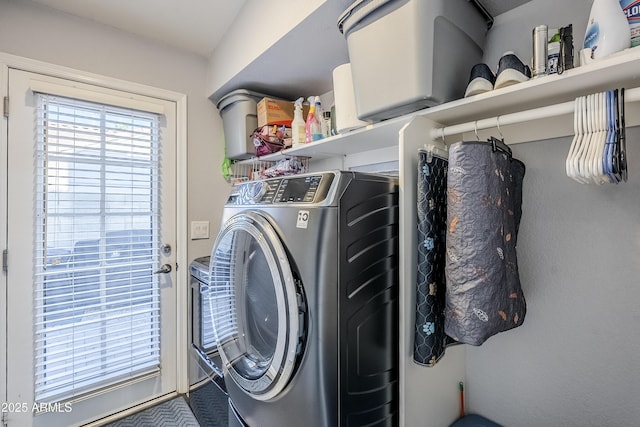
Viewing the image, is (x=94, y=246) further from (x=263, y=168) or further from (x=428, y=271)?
(x=428, y=271)

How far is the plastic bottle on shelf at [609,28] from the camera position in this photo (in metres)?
0.70

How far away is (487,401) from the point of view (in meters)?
1.22

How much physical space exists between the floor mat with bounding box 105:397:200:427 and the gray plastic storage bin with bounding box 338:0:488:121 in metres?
2.15

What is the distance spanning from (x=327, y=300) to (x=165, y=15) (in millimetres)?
1994

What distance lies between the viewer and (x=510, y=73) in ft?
2.86

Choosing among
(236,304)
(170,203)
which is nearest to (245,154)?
(170,203)

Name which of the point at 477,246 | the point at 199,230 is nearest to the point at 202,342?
the point at 199,230

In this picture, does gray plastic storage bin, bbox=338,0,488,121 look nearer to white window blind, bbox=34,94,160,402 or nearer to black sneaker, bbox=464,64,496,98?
black sneaker, bbox=464,64,496,98

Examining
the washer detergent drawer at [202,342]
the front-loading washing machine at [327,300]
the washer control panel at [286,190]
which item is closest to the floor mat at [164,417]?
the washer detergent drawer at [202,342]

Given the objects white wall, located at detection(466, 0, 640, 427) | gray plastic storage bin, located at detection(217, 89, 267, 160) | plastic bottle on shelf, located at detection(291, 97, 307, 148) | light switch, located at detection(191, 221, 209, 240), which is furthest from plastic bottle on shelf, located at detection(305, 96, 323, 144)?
light switch, located at detection(191, 221, 209, 240)

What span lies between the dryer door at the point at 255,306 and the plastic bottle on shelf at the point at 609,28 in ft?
3.31

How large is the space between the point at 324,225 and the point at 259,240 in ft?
0.96

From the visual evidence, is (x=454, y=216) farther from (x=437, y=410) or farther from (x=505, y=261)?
(x=437, y=410)

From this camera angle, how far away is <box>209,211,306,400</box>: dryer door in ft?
3.10
